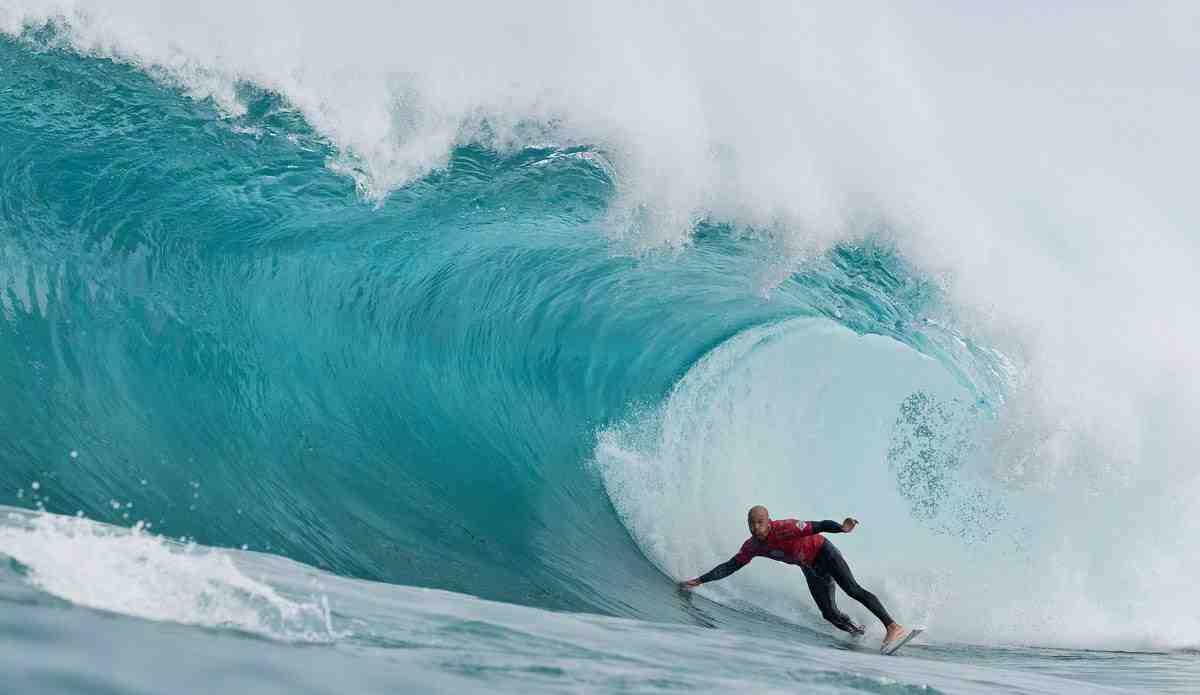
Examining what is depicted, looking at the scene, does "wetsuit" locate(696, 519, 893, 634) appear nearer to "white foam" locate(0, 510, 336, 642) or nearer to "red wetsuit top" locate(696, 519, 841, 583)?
"red wetsuit top" locate(696, 519, 841, 583)

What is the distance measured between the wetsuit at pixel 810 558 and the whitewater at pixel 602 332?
10.6 inches

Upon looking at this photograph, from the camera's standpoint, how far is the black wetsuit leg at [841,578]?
6483 millimetres

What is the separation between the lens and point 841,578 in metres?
6.59

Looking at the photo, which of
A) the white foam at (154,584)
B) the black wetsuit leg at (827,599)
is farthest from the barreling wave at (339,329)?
the white foam at (154,584)

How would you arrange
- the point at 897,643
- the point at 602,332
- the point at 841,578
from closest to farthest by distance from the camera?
the point at 897,643 < the point at 841,578 < the point at 602,332

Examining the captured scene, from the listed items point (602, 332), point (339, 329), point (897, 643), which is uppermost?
point (602, 332)

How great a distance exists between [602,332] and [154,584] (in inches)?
263

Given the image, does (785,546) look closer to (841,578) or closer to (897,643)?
(841,578)

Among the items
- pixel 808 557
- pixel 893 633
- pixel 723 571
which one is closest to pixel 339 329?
pixel 723 571

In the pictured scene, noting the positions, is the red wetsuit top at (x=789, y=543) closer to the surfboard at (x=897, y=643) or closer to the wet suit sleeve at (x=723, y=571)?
the wet suit sleeve at (x=723, y=571)

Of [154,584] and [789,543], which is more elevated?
[789,543]

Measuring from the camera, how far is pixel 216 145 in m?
9.10

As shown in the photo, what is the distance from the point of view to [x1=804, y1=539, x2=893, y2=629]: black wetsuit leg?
6483 millimetres

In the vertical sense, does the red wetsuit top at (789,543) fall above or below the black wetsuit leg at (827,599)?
above
